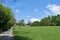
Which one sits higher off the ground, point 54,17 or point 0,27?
point 54,17

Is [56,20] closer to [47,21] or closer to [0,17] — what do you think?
[47,21]

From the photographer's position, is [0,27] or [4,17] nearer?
[4,17]

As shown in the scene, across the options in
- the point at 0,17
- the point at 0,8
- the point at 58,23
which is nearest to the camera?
the point at 0,8

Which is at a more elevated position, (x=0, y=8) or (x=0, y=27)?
(x=0, y=8)

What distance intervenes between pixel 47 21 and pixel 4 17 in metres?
77.1

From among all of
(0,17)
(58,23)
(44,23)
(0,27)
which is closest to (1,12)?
(0,17)

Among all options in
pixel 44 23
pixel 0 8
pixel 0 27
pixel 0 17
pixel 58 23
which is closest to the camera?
pixel 0 8

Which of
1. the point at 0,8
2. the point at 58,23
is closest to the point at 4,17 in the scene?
the point at 0,8

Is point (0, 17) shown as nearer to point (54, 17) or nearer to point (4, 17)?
point (4, 17)

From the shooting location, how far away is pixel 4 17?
36906mm

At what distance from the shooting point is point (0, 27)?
40406mm

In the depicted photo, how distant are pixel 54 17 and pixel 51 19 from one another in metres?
2.48

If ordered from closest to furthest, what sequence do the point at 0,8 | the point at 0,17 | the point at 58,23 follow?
the point at 0,8
the point at 0,17
the point at 58,23

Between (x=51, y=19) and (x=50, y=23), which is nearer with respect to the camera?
(x=50, y=23)
